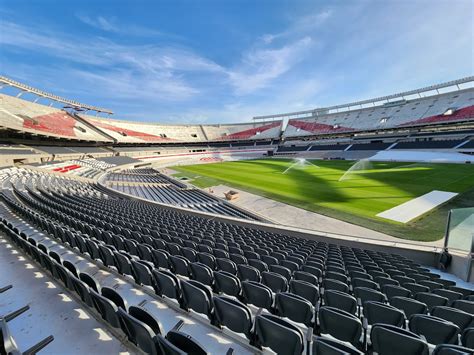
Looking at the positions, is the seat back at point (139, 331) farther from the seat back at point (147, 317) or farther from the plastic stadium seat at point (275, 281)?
the plastic stadium seat at point (275, 281)

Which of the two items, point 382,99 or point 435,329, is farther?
point 382,99

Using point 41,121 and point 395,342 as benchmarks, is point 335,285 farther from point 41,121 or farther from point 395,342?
A: point 41,121

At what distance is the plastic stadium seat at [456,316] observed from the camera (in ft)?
10.7

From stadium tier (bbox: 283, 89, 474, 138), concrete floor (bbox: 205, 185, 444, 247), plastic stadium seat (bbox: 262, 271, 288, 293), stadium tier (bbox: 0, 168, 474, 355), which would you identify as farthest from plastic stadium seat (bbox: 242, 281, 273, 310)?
stadium tier (bbox: 283, 89, 474, 138)


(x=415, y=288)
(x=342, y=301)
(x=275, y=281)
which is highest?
(x=342, y=301)

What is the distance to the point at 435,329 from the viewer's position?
2902 millimetres

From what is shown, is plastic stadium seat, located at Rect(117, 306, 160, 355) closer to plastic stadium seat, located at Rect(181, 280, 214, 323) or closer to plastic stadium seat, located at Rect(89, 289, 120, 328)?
plastic stadium seat, located at Rect(89, 289, 120, 328)

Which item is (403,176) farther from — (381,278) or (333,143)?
(333,143)

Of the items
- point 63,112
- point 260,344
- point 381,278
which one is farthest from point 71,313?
point 63,112

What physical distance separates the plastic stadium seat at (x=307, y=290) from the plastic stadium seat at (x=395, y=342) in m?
1.38

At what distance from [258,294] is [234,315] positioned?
2.82 ft

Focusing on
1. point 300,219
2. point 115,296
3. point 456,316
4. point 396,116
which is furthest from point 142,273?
point 396,116

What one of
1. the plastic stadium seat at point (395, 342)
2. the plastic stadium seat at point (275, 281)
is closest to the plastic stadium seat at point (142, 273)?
the plastic stadium seat at point (275, 281)

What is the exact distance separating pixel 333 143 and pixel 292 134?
1863cm
